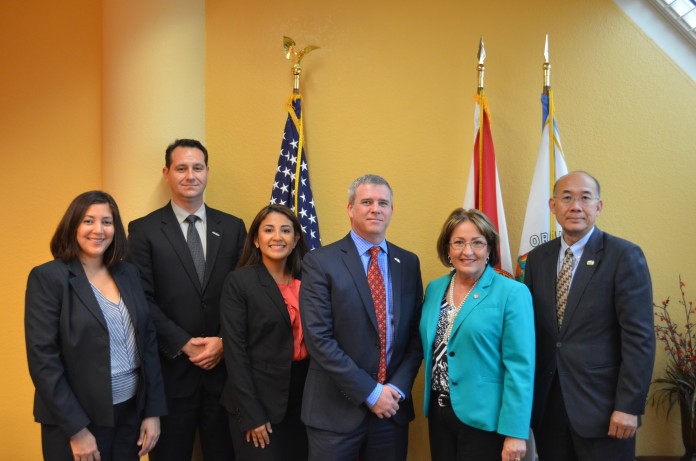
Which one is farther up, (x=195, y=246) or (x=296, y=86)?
(x=296, y=86)

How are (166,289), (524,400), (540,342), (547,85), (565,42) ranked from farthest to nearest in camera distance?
1. (565,42)
2. (547,85)
3. (166,289)
4. (540,342)
5. (524,400)

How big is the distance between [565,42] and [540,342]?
2.05m

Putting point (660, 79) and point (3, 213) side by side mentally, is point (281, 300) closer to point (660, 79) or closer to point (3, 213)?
point (3, 213)

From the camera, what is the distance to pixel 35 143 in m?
3.72

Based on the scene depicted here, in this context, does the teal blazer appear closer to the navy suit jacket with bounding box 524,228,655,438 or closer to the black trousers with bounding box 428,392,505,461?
the black trousers with bounding box 428,392,505,461

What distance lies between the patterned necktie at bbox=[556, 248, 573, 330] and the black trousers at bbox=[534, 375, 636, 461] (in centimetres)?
29

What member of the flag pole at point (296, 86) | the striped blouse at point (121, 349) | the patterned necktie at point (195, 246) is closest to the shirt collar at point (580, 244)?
the flag pole at point (296, 86)

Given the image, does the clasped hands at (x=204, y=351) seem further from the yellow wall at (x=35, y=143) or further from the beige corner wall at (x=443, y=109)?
the yellow wall at (x=35, y=143)

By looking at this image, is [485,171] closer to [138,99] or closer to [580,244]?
[580,244]

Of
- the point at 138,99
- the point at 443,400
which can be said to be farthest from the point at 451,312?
the point at 138,99

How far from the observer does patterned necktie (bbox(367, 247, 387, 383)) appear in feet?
8.14

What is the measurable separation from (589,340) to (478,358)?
511mm

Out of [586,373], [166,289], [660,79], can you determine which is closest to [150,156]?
[166,289]

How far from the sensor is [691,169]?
11.4 ft
